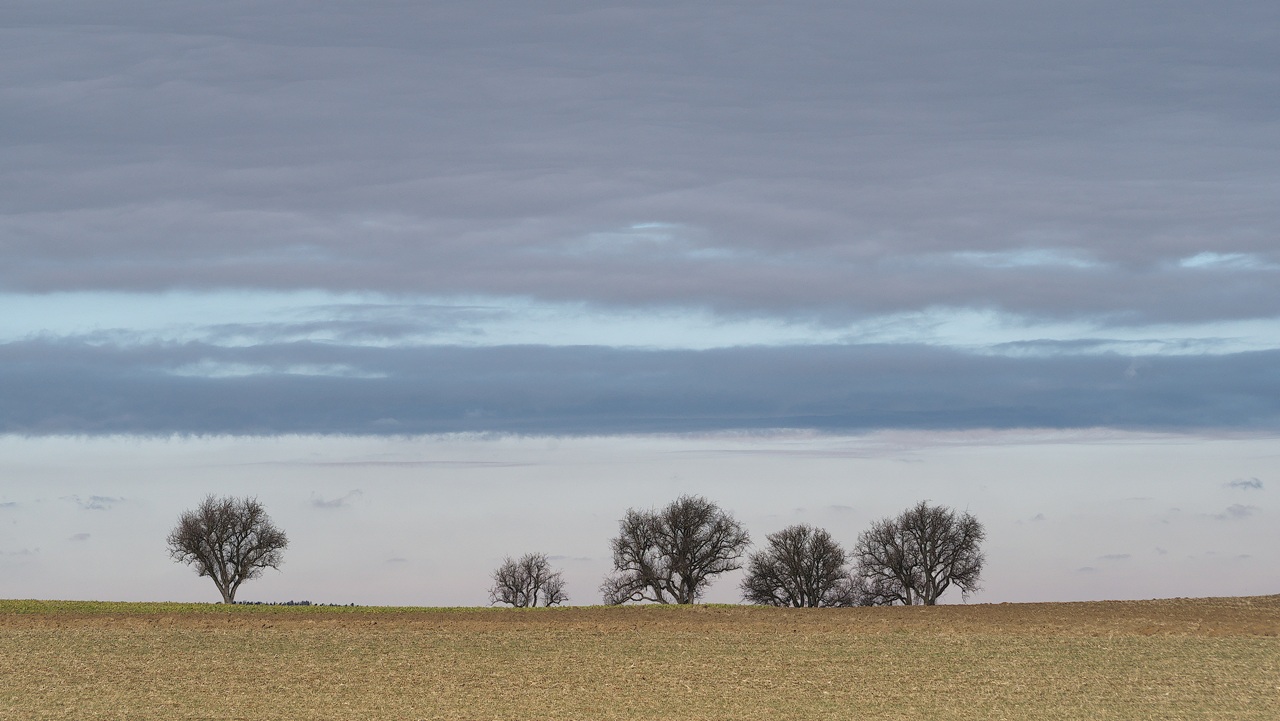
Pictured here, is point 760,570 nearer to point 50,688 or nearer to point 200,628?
point 200,628

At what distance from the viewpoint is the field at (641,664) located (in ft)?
110

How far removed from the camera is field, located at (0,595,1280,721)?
33656 mm

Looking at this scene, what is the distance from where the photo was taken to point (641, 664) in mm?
41500

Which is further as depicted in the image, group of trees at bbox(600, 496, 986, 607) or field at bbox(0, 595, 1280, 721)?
group of trees at bbox(600, 496, 986, 607)

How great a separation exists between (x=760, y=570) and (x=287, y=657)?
56.2 meters

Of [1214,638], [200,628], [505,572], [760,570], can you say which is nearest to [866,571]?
[760,570]

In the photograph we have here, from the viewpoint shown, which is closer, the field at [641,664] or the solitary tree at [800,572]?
the field at [641,664]

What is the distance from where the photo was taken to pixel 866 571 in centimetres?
9131

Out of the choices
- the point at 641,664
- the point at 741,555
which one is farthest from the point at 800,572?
the point at 641,664

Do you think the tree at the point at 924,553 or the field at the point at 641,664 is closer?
the field at the point at 641,664

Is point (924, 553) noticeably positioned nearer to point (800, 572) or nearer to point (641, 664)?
point (800, 572)

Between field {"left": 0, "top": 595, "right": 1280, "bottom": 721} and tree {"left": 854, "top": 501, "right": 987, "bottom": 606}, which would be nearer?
field {"left": 0, "top": 595, "right": 1280, "bottom": 721}

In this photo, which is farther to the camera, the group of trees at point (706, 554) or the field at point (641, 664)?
the group of trees at point (706, 554)

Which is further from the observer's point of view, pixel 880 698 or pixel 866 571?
pixel 866 571
